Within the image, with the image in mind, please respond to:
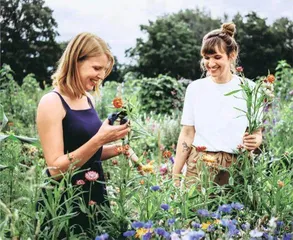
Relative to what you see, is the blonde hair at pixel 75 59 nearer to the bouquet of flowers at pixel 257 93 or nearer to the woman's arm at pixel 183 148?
the bouquet of flowers at pixel 257 93

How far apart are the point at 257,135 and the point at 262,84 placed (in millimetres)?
298

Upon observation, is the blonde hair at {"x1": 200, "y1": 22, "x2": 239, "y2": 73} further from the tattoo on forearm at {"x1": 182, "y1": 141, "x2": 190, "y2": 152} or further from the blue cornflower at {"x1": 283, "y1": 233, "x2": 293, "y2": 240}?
the blue cornflower at {"x1": 283, "y1": 233, "x2": 293, "y2": 240}

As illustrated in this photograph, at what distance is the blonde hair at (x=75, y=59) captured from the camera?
2.34 meters

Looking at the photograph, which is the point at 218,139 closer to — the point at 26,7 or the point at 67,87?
the point at 67,87

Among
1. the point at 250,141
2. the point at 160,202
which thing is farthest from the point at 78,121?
the point at 250,141

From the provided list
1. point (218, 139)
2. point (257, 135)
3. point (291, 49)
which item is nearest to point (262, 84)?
point (257, 135)

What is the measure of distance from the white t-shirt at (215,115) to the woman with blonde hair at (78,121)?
0.74 meters

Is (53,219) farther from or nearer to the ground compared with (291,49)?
nearer to the ground

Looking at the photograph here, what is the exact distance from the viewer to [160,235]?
82.3 inches

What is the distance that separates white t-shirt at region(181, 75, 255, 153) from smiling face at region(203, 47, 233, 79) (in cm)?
7

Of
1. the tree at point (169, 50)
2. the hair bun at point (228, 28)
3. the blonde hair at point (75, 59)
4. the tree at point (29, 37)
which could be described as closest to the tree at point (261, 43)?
the tree at point (169, 50)

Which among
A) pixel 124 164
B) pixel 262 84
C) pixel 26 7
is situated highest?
pixel 26 7

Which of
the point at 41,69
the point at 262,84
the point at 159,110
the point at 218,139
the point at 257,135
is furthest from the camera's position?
the point at 41,69

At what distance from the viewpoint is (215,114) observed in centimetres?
294
